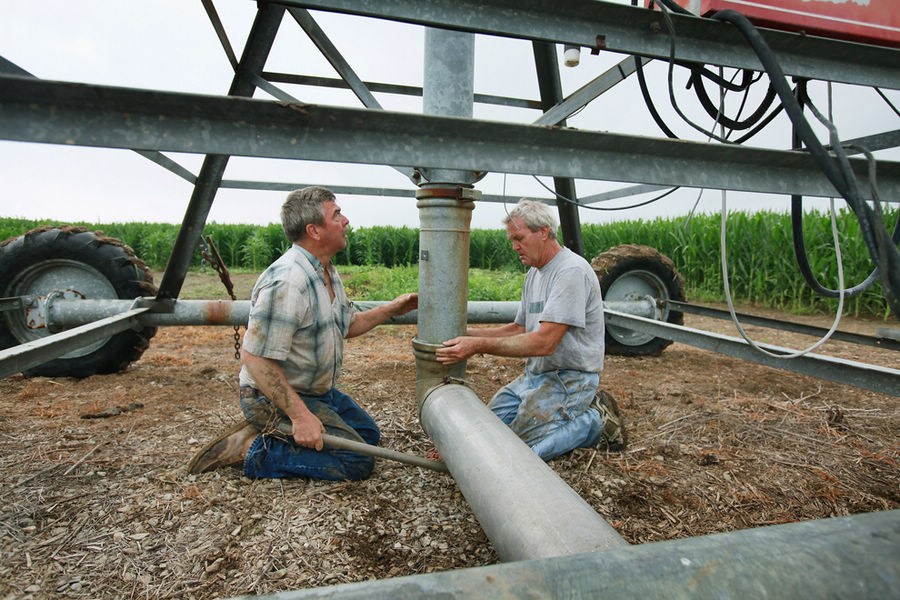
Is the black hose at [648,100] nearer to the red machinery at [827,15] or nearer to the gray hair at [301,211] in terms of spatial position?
the red machinery at [827,15]

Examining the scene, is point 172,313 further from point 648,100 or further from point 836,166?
point 836,166

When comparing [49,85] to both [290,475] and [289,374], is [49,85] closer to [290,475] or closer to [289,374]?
[289,374]

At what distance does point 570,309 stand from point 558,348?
0.99ft

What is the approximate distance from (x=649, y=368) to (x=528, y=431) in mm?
2609

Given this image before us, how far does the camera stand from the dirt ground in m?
2.05

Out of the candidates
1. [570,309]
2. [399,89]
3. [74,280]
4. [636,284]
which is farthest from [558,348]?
[74,280]

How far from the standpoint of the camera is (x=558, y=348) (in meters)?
3.16

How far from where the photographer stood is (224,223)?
24.4 metres

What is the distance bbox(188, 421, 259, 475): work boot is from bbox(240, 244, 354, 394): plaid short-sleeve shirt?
258 millimetres

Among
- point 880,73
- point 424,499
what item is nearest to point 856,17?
point 880,73

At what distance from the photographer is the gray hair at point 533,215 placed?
313cm

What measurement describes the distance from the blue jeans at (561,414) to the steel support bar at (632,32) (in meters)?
1.79

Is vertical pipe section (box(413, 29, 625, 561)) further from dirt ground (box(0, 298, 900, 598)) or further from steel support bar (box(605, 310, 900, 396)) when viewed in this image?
steel support bar (box(605, 310, 900, 396))

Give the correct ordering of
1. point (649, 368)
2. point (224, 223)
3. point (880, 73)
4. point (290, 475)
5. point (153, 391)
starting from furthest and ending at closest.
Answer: point (224, 223), point (649, 368), point (153, 391), point (290, 475), point (880, 73)
